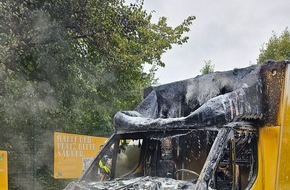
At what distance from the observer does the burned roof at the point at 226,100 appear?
3.61m

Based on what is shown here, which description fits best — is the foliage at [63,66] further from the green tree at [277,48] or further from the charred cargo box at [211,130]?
the green tree at [277,48]

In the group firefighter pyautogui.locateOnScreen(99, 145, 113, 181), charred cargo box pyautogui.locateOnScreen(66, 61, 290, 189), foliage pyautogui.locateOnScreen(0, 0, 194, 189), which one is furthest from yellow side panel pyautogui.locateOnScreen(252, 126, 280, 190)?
foliage pyautogui.locateOnScreen(0, 0, 194, 189)

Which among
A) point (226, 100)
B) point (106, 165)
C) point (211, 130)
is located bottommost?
point (106, 165)

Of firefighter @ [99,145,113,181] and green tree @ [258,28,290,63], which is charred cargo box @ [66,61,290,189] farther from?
green tree @ [258,28,290,63]

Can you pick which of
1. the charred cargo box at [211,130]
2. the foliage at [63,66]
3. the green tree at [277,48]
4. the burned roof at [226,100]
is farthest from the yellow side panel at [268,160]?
the green tree at [277,48]

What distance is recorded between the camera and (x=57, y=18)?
30.2ft

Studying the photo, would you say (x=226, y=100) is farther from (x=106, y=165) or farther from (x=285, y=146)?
(x=106, y=165)

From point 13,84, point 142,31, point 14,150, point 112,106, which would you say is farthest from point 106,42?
point 14,150

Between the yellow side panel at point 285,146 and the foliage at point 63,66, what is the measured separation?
587cm

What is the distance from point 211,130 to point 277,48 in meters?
20.4

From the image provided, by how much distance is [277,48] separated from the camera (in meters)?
22.4

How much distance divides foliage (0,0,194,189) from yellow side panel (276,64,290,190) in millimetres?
5868

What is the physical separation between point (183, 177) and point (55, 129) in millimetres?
5758

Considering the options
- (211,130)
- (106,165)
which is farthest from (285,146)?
(106,165)
